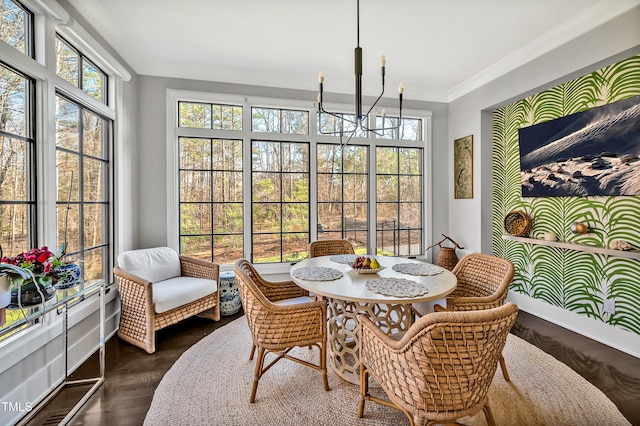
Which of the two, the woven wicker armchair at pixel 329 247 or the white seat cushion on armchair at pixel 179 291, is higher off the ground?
the woven wicker armchair at pixel 329 247

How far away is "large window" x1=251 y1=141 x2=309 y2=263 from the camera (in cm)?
355

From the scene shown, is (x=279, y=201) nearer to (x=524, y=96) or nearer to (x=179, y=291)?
(x=179, y=291)

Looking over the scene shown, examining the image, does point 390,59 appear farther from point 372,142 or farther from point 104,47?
point 104,47

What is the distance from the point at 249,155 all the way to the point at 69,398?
260cm

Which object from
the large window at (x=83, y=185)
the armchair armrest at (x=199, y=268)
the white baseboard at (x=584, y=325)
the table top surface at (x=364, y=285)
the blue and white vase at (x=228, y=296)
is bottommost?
the white baseboard at (x=584, y=325)

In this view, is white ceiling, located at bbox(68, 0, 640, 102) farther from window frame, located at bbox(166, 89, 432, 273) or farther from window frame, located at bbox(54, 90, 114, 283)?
window frame, located at bbox(54, 90, 114, 283)

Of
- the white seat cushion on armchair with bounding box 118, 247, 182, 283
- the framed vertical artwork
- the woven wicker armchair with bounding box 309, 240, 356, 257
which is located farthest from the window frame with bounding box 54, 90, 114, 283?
the framed vertical artwork

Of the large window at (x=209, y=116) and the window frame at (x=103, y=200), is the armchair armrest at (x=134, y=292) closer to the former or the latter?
the window frame at (x=103, y=200)

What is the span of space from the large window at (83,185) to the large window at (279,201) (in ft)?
4.87

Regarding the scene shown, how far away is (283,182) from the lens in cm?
362

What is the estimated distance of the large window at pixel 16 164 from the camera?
65.9 inches

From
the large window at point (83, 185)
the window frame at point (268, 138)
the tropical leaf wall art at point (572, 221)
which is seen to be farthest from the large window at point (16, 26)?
the tropical leaf wall art at point (572, 221)

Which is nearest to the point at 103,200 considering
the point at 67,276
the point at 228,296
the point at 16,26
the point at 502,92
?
the point at 67,276

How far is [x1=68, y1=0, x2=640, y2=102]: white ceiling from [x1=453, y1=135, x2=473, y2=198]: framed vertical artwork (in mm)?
753
